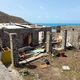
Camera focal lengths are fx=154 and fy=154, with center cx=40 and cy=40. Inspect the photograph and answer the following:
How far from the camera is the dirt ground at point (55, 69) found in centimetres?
1220

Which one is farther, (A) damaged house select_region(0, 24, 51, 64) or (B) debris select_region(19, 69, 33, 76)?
(A) damaged house select_region(0, 24, 51, 64)

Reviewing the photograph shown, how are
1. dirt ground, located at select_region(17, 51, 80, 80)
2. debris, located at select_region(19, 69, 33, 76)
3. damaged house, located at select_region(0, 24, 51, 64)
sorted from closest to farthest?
dirt ground, located at select_region(17, 51, 80, 80), debris, located at select_region(19, 69, 33, 76), damaged house, located at select_region(0, 24, 51, 64)

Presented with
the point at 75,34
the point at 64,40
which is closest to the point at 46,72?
the point at 64,40

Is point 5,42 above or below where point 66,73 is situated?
above

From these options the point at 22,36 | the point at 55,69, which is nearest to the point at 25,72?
the point at 55,69

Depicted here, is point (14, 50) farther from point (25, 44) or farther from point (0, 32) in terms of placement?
point (25, 44)

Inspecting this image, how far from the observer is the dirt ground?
1220cm

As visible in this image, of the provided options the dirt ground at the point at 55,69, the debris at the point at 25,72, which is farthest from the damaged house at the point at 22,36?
the debris at the point at 25,72

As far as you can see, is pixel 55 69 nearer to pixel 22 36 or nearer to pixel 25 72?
pixel 25 72

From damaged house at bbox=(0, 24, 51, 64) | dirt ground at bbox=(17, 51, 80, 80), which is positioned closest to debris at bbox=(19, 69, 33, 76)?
dirt ground at bbox=(17, 51, 80, 80)

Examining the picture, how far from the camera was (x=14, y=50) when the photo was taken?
14266mm

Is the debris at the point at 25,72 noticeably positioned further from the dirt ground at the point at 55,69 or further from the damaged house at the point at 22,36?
the damaged house at the point at 22,36

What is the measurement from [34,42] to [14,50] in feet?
28.7

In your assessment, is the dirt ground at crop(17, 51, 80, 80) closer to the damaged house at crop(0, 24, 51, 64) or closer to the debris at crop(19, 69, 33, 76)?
the debris at crop(19, 69, 33, 76)
